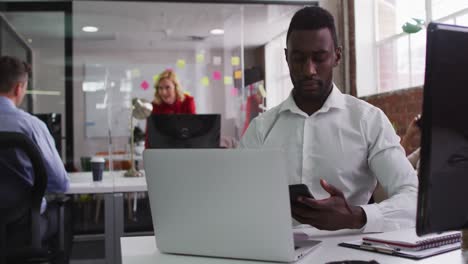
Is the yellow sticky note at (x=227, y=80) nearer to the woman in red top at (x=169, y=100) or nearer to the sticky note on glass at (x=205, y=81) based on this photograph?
the sticky note on glass at (x=205, y=81)

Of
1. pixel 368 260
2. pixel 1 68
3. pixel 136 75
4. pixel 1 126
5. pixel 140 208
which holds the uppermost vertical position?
pixel 136 75

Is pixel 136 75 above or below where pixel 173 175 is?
above

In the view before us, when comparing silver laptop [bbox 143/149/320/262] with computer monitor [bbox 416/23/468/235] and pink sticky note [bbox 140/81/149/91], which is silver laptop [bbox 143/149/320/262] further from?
pink sticky note [bbox 140/81/149/91]

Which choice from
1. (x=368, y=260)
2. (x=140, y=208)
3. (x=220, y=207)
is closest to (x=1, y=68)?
(x=140, y=208)

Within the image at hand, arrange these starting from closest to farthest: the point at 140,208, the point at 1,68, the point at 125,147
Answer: the point at 1,68
the point at 140,208
the point at 125,147

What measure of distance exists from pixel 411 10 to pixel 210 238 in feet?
11.5

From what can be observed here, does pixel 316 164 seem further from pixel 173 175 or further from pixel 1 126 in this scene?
pixel 1 126

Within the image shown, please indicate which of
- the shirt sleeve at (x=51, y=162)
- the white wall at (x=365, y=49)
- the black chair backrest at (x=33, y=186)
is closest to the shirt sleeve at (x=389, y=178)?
the black chair backrest at (x=33, y=186)

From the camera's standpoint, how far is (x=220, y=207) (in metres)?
1.04

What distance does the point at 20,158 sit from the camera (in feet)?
6.93

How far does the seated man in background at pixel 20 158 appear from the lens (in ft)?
6.68

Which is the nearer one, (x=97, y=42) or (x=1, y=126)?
(x=1, y=126)

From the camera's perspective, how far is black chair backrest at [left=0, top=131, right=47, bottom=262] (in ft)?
5.85

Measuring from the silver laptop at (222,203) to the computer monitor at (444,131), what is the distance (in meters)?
0.26
